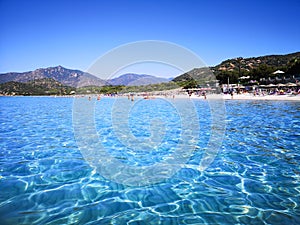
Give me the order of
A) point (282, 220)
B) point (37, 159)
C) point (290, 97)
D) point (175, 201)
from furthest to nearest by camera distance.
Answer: point (290, 97)
point (37, 159)
point (175, 201)
point (282, 220)

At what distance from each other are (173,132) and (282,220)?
7716 millimetres

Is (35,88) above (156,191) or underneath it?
above

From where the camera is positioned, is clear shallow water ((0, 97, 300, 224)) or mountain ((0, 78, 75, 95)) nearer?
clear shallow water ((0, 97, 300, 224))

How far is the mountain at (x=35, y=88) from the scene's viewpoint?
383 feet

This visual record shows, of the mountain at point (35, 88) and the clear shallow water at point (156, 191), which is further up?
the mountain at point (35, 88)

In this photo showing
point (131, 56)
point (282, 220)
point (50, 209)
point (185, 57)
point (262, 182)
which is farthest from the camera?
point (185, 57)

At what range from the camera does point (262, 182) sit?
4.87m

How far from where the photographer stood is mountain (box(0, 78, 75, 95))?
11688cm

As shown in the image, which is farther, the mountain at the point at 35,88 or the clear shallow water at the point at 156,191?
the mountain at the point at 35,88

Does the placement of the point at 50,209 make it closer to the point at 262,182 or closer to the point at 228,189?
the point at 228,189

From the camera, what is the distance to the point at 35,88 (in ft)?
398

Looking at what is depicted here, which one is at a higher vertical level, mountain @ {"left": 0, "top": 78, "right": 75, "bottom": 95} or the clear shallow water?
mountain @ {"left": 0, "top": 78, "right": 75, "bottom": 95}

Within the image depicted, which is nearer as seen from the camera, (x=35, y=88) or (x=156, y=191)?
(x=156, y=191)

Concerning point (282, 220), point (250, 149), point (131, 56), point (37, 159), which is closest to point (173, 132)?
point (250, 149)
